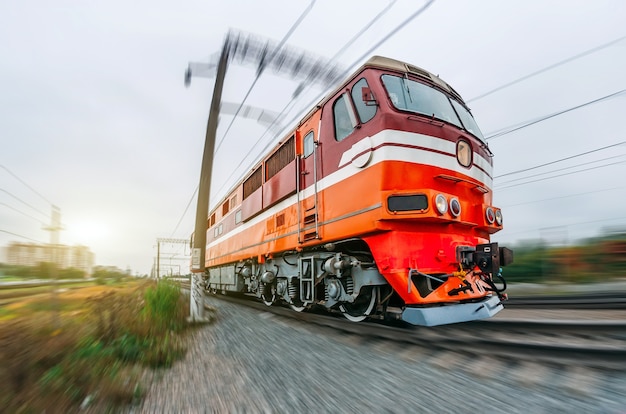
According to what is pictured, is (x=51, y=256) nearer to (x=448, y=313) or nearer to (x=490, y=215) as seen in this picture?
(x=448, y=313)

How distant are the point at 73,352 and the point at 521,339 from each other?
4749 mm

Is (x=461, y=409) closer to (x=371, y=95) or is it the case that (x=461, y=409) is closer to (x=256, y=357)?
(x=256, y=357)

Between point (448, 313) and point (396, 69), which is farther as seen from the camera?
point (396, 69)

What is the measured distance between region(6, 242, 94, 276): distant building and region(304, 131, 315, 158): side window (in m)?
3.50

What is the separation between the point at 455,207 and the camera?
4.14 meters

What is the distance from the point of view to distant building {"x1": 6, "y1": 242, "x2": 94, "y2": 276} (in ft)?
9.10

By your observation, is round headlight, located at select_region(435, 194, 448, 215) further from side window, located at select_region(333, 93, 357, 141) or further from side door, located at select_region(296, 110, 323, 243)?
side door, located at select_region(296, 110, 323, 243)

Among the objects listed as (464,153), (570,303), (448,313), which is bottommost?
(570,303)

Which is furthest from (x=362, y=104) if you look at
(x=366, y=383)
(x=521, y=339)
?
(x=521, y=339)

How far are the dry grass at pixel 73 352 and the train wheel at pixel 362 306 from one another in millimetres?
2400

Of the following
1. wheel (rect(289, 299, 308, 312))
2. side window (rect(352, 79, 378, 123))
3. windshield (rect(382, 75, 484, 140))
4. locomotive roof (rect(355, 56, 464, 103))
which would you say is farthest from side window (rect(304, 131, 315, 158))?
wheel (rect(289, 299, 308, 312))

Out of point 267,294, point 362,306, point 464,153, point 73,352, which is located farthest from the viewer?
point 267,294

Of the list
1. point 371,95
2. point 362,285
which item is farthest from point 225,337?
point 371,95

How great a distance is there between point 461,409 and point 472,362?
1202mm
